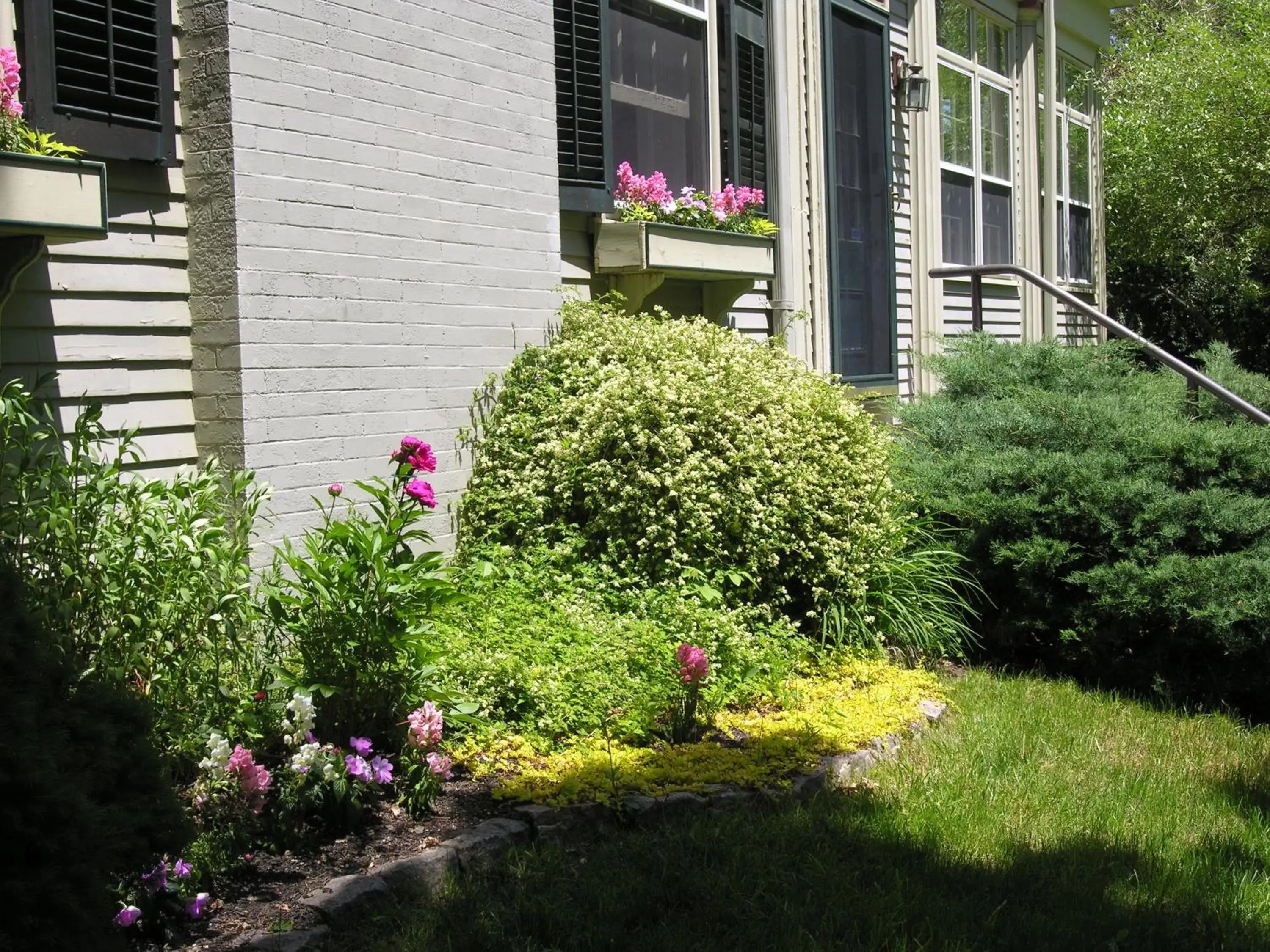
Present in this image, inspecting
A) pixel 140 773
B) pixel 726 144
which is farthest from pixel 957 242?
pixel 140 773

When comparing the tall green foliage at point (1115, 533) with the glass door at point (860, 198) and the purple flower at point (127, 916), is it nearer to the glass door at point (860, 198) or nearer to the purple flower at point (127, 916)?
the glass door at point (860, 198)

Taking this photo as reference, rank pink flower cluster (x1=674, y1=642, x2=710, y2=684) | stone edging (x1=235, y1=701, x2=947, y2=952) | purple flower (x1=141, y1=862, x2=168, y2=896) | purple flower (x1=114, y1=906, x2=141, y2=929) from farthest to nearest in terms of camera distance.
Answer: pink flower cluster (x1=674, y1=642, x2=710, y2=684), stone edging (x1=235, y1=701, x2=947, y2=952), purple flower (x1=141, y1=862, x2=168, y2=896), purple flower (x1=114, y1=906, x2=141, y2=929)

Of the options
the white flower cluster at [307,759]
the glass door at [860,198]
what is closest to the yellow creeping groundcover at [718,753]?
the white flower cluster at [307,759]

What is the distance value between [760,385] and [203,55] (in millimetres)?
2947

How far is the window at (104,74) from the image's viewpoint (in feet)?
14.0

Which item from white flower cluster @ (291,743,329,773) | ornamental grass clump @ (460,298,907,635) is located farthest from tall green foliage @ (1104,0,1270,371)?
white flower cluster @ (291,743,329,773)

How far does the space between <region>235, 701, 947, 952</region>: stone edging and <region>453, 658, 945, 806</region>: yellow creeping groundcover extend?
0.05m

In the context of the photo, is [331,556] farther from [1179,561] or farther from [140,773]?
[1179,561]

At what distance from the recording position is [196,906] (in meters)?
3.21

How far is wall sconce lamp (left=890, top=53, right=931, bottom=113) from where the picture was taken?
1095 cm

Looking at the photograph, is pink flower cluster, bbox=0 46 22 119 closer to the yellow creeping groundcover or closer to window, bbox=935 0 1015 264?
the yellow creeping groundcover

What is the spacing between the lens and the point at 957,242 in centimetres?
1253

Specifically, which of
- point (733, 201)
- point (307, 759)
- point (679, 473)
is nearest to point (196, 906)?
point (307, 759)

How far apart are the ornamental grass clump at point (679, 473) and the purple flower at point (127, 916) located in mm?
2899
